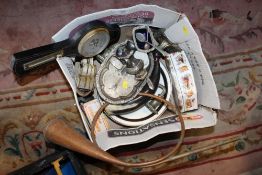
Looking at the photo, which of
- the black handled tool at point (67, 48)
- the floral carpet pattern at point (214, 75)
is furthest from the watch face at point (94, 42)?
the floral carpet pattern at point (214, 75)

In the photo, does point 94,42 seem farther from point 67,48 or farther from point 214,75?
point 214,75

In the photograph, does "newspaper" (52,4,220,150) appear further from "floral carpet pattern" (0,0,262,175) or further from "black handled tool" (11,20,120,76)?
"floral carpet pattern" (0,0,262,175)

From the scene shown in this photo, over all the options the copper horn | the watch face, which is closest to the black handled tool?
the watch face

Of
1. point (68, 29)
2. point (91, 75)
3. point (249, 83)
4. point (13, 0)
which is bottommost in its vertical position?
point (249, 83)

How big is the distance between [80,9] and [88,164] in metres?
0.47

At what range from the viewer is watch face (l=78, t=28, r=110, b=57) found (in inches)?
36.9

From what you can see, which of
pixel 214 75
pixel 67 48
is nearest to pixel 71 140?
pixel 67 48

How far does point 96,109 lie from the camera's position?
3.39ft

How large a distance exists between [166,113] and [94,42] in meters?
0.29

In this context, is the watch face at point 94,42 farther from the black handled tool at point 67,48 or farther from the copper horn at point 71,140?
the copper horn at point 71,140

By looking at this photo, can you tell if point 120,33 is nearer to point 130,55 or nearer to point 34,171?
point 130,55

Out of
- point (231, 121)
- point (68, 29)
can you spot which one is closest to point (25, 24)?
point (68, 29)

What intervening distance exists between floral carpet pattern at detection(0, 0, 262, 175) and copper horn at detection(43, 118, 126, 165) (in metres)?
0.11

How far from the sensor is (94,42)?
0.97 meters
